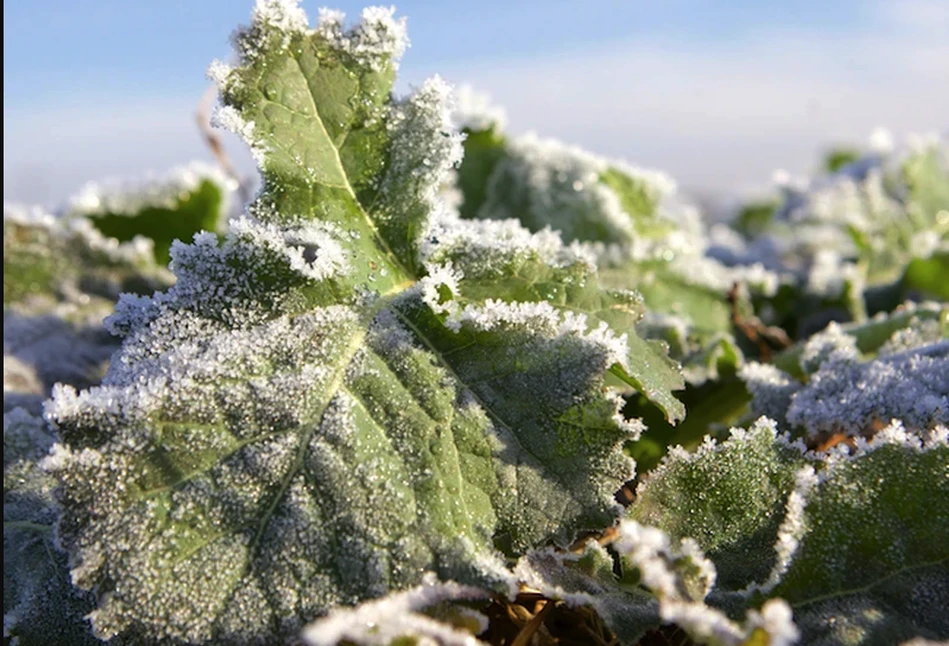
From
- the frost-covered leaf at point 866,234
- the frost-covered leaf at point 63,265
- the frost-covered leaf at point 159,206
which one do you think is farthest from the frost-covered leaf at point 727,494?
the frost-covered leaf at point 159,206

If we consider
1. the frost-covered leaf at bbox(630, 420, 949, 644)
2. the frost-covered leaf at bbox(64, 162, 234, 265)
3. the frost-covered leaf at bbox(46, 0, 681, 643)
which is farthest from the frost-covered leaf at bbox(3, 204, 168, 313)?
the frost-covered leaf at bbox(630, 420, 949, 644)

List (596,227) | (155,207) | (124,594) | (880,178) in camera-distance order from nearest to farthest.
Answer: (124,594) → (596,227) → (155,207) → (880,178)

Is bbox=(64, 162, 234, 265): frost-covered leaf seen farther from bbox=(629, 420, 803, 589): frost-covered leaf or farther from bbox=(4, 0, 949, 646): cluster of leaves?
bbox=(629, 420, 803, 589): frost-covered leaf

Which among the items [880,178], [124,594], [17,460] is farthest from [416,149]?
[880,178]

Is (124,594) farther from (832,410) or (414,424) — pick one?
(832,410)

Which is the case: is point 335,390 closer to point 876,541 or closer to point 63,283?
point 876,541

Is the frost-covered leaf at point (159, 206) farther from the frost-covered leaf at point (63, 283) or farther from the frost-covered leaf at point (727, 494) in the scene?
the frost-covered leaf at point (727, 494)

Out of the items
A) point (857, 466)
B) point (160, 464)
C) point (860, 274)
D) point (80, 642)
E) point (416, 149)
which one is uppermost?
point (416, 149)
